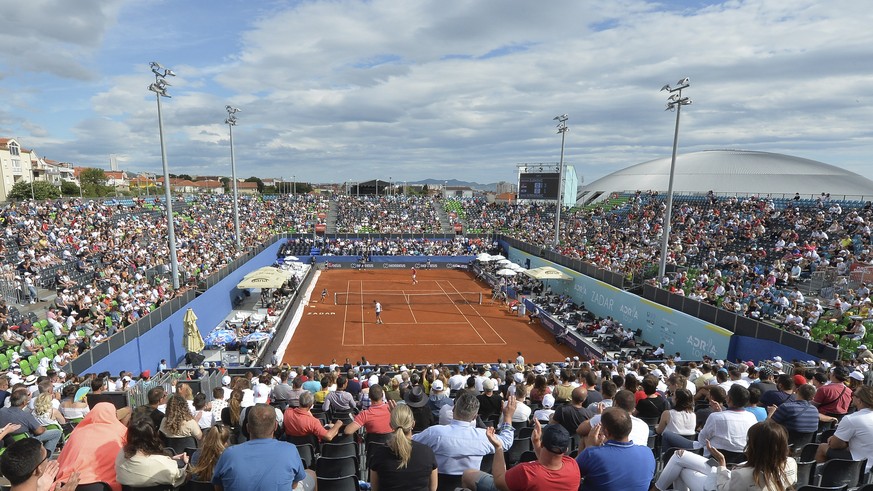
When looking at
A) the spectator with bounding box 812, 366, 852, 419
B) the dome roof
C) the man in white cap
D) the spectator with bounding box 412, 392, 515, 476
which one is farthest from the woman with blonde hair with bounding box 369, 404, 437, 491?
the dome roof

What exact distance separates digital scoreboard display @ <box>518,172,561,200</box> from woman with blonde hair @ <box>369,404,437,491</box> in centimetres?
4492

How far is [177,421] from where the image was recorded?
593 centimetres

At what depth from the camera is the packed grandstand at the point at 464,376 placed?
4.41 m

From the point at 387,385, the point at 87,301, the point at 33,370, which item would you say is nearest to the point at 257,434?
the point at 387,385

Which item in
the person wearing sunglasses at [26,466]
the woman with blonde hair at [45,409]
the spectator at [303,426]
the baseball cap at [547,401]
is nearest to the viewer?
the person wearing sunglasses at [26,466]

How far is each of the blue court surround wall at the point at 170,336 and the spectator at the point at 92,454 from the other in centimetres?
1192

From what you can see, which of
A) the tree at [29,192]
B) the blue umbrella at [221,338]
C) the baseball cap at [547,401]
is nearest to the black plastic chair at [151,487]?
the baseball cap at [547,401]

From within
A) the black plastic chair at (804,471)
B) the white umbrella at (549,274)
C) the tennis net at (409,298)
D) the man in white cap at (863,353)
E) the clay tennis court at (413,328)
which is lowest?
the tennis net at (409,298)

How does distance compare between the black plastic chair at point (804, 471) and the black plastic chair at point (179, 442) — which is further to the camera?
the black plastic chair at point (179, 442)

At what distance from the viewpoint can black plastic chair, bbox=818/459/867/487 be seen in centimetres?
534

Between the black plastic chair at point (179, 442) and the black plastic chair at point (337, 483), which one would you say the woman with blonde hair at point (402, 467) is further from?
the black plastic chair at point (179, 442)

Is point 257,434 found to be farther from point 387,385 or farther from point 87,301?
point 87,301

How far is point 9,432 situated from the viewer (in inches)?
244

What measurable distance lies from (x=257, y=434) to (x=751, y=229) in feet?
106
